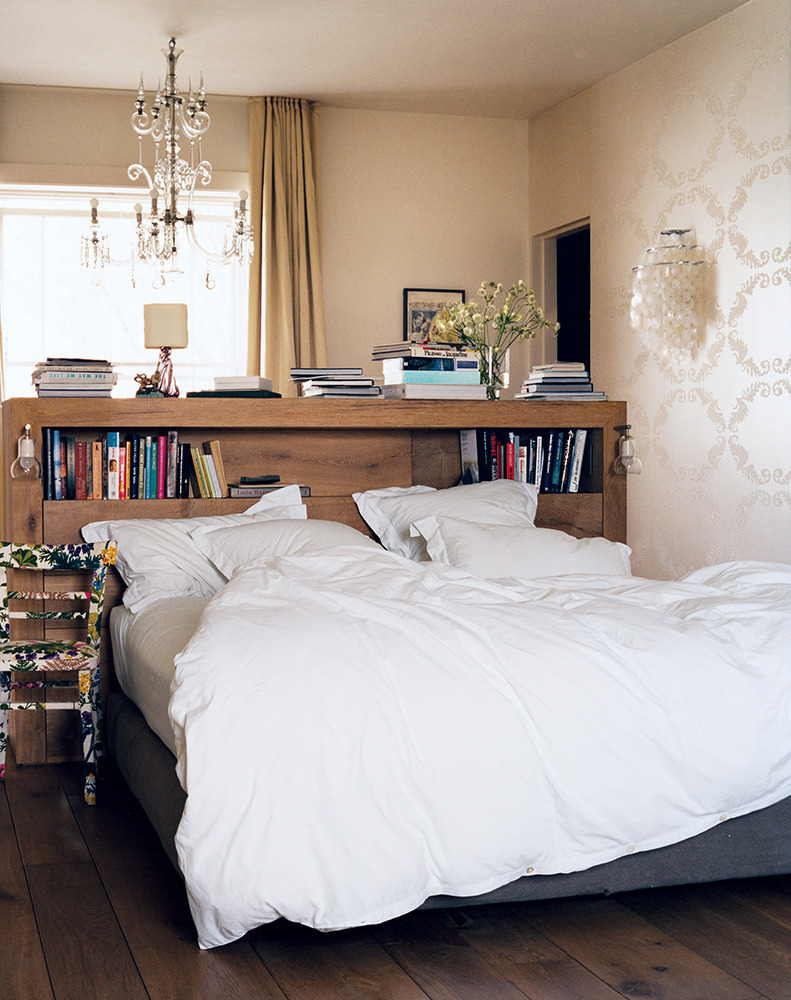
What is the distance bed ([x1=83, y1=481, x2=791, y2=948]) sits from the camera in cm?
196

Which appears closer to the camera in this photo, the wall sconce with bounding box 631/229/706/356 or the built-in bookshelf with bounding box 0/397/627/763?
the built-in bookshelf with bounding box 0/397/627/763

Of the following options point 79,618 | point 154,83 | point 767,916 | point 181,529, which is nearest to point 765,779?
point 767,916

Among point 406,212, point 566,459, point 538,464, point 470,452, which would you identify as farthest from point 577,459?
point 406,212

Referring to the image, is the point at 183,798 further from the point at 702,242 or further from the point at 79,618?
the point at 702,242

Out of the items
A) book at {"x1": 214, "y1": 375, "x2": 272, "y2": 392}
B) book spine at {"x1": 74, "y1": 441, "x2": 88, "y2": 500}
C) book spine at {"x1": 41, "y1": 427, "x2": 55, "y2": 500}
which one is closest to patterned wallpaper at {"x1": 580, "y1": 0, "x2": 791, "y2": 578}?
book at {"x1": 214, "y1": 375, "x2": 272, "y2": 392}

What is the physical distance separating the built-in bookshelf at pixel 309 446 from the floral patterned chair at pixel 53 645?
0.21 metres

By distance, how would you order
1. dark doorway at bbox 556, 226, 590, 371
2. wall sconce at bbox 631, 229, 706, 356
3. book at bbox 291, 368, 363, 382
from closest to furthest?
book at bbox 291, 368, 363, 382 < wall sconce at bbox 631, 229, 706, 356 < dark doorway at bbox 556, 226, 590, 371

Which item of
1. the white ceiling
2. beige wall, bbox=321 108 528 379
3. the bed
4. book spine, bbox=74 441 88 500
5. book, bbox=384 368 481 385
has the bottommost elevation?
the bed

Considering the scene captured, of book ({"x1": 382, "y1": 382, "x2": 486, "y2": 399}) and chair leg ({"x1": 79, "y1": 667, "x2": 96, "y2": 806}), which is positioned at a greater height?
book ({"x1": 382, "y1": 382, "x2": 486, "y2": 399})

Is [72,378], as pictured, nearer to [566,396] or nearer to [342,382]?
[342,382]

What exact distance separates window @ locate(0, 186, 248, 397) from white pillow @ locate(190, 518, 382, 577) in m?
2.80

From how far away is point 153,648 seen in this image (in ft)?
9.31

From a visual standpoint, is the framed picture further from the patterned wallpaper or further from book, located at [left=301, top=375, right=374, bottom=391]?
book, located at [left=301, top=375, right=374, bottom=391]

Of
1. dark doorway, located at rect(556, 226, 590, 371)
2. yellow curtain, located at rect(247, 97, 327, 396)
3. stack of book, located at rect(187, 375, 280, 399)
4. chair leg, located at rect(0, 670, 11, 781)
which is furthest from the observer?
dark doorway, located at rect(556, 226, 590, 371)
